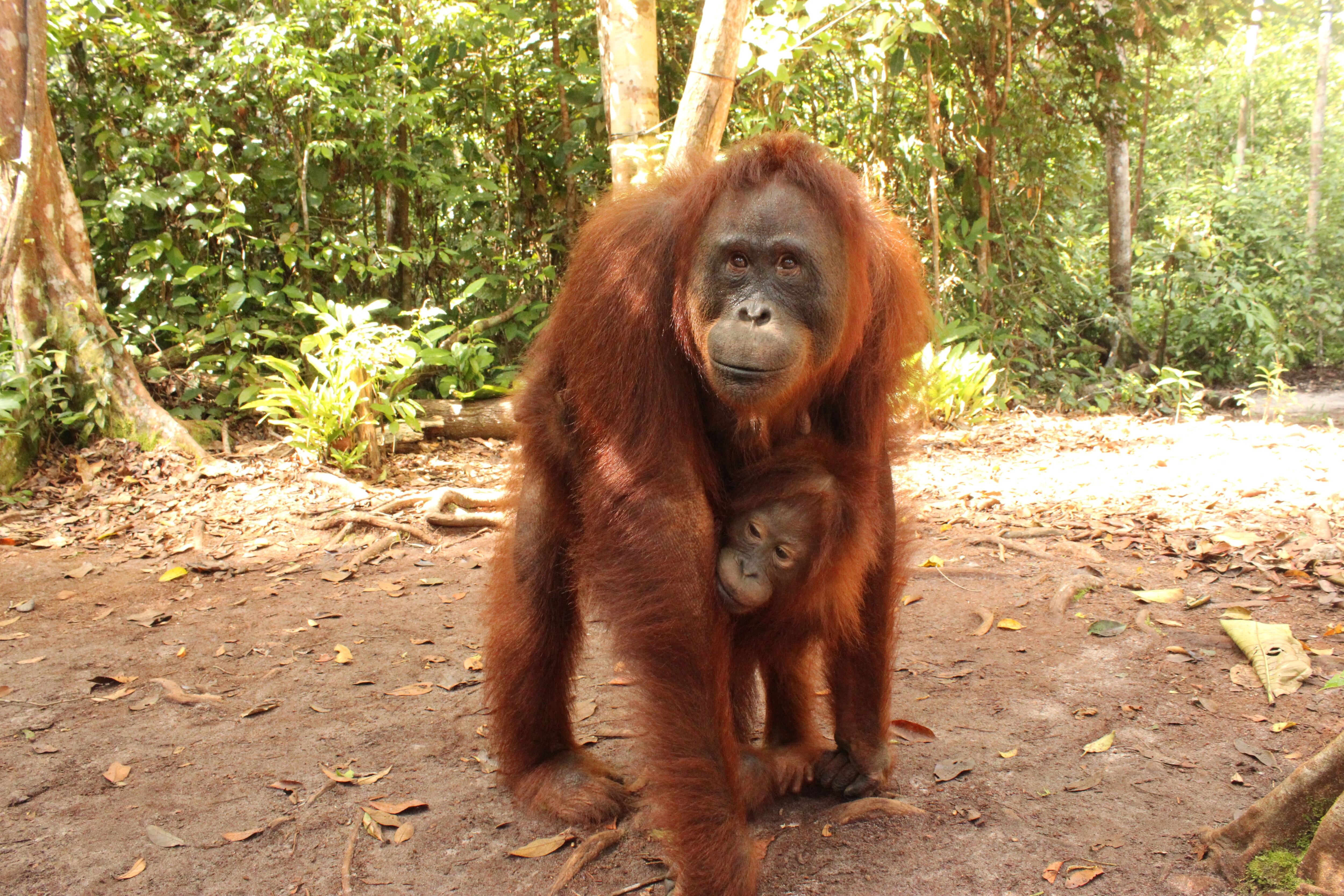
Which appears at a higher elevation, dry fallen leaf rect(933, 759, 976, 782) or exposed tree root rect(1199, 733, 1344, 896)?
exposed tree root rect(1199, 733, 1344, 896)

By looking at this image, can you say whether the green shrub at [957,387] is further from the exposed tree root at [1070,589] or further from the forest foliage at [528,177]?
the exposed tree root at [1070,589]

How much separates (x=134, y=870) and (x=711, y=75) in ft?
12.8

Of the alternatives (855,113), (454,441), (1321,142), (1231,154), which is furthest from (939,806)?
(1231,154)

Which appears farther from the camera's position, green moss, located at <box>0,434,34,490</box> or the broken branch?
green moss, located at <box>0,434,34,490</box>

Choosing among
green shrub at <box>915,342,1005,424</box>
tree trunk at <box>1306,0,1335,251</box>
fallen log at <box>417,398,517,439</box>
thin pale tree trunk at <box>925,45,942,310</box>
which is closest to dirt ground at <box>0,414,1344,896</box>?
fallen log at <box>417,398,517,439</box>

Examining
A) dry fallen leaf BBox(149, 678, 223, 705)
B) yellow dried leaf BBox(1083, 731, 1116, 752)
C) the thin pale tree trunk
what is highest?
the thin pale tree trunk

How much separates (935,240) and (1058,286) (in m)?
1.70

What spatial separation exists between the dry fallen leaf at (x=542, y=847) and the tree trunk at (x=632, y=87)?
12.6 ft

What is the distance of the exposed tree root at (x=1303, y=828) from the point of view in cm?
168

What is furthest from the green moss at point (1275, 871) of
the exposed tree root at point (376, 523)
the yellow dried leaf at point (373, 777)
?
the exposed tree root at point (376, 523)

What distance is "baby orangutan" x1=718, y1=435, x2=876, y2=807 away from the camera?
2107 millimetres

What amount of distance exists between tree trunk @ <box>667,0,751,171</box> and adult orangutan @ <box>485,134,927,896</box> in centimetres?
231

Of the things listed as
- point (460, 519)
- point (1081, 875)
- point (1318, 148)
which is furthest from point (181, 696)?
point (1318, 148)

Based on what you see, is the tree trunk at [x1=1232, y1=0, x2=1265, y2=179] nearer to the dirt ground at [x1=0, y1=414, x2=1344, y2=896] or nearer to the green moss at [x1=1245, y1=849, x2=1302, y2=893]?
the dirt ground at [x1=0, y1=414, x2=1344, y2=896]
